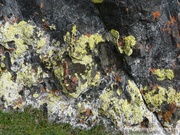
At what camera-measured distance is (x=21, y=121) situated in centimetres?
866

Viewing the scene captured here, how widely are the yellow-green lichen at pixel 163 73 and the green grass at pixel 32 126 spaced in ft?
7.20

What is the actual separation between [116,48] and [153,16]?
138 cm

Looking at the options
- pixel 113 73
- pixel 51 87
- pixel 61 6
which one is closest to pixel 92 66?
pixel 113 73

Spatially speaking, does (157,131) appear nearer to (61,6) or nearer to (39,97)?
(39,97)

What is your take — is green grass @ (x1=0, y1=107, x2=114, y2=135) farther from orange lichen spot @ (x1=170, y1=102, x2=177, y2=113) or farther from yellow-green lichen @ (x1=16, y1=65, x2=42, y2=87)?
orange lichen spot @ (x1=170, y1=102, x2=177, y2=113)

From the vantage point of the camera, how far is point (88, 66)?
29.9 feet

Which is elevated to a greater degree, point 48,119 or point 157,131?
point 48,119

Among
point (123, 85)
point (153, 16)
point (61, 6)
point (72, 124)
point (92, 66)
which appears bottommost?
point (72, 124)

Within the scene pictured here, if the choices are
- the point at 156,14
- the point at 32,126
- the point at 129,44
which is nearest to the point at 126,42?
the point at 129,44

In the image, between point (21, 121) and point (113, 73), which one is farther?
point (113, 73)

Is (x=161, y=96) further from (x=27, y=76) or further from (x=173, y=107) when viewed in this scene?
(x=27, y=76)

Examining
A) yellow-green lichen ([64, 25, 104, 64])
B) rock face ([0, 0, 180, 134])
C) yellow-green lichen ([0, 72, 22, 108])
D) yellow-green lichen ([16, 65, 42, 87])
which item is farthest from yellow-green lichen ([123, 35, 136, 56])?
yellow-green lichen ([0, 72, 22, 108])

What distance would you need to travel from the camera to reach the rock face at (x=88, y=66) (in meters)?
8.85

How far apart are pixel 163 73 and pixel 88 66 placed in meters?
2.14
